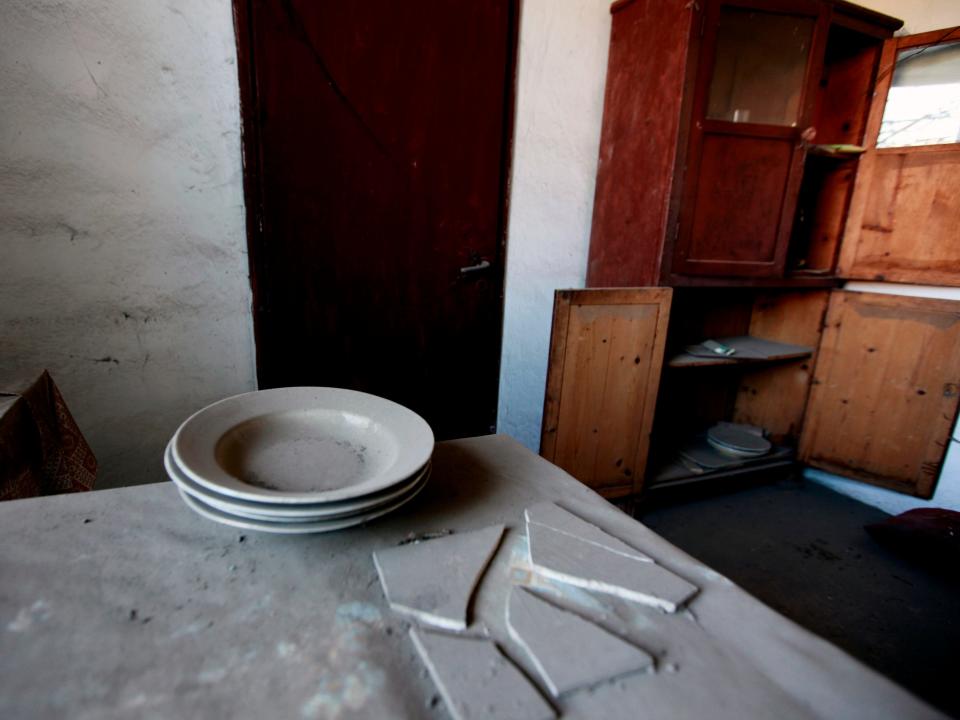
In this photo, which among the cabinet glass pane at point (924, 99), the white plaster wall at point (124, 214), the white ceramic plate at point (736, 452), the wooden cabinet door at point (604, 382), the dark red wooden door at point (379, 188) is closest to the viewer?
the white plaster wall at point (124, 214)

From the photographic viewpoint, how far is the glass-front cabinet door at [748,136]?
6.51 feet

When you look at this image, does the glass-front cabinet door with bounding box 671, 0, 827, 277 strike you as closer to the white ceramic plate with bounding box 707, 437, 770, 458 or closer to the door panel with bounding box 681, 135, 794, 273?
the door panel with bounding box 681, 135, 794, 273

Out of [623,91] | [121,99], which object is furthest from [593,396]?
[121,99]

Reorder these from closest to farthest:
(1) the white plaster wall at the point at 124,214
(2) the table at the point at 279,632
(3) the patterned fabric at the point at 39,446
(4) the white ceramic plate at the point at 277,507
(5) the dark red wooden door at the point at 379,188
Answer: (2) the table at the point at 279,632 < (4) the white ceramic plate at the point at 277,507 < (3) the patterned fabric at the point at 39,446 < (1) the white plaster wall at the point at 124,214 < (5) the dark red wooden door at the point at 379,188

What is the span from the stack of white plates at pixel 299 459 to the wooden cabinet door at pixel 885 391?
2570mm

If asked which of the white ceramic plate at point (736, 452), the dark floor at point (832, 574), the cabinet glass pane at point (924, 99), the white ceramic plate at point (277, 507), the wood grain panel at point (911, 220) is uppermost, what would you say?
the cabinet glass pane at point (924, 99)

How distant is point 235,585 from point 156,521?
17 centimetres

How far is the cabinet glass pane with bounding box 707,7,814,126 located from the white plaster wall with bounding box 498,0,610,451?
19.4 inches

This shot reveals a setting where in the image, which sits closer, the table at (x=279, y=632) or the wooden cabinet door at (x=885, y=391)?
the table at (x=279, y=632)

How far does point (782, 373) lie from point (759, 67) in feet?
4.93

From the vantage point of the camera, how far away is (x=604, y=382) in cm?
205

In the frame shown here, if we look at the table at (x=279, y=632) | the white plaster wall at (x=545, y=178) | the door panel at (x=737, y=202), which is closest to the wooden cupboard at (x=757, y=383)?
the door panel at (x=737, y=202)

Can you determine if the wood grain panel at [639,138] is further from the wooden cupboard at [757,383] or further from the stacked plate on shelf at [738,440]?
the stacked plate on shelf at [738,440]

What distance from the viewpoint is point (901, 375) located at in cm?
235
